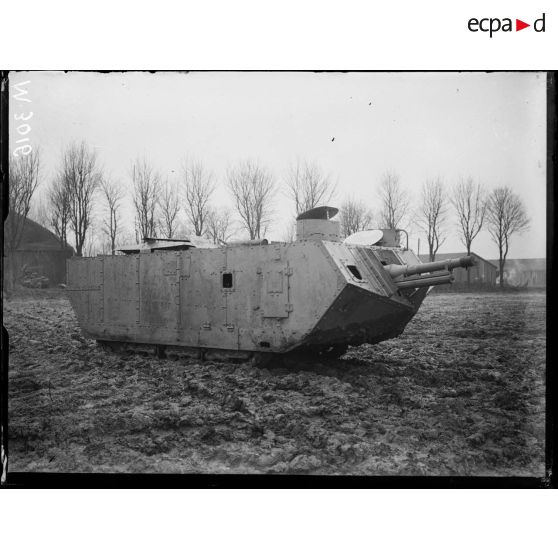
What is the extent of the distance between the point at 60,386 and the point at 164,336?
8.10 feet

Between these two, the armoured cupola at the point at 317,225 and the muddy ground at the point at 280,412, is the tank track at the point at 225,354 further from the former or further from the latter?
the armoured cupola at the point at 317,225

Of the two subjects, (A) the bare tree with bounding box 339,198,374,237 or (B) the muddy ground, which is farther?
(A) the bare tree with bounding box 339,198,374,237

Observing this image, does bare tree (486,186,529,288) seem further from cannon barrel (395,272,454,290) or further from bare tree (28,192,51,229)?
bare tree (28,192,51,229)

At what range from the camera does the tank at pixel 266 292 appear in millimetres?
7992

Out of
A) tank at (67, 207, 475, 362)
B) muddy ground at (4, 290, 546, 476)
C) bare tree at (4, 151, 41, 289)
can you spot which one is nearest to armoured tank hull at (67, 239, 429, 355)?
tank at (67, 207, 475, 362)

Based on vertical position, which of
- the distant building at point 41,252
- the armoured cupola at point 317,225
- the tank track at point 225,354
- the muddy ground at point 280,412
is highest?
the armoured cupola at point 317,225

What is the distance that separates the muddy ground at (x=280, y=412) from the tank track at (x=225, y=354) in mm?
171

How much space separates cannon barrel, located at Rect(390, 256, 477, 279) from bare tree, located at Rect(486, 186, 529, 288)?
1.66 feet

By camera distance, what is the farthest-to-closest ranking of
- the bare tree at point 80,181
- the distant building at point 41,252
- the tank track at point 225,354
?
the tank track at point 225,354, the distant building at point 41,252, the bare tree at point 80,181

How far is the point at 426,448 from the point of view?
5691 mm

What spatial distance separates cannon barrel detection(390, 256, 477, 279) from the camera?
7430 millimetres

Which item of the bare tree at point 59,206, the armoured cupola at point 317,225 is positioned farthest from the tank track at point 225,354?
the bare tree at point 59,206

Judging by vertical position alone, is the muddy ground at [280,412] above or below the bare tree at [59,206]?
below

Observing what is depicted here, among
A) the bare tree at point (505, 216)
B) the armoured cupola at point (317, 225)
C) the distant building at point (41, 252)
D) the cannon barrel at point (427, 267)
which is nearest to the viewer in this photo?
the bare tree at point (505, 216)
